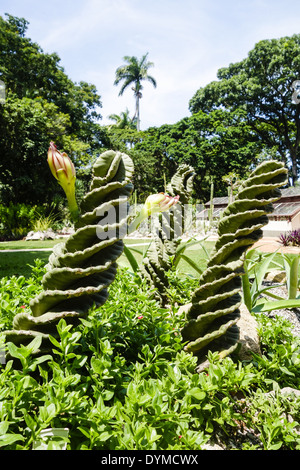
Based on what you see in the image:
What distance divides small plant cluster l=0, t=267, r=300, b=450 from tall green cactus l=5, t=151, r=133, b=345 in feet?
0.28

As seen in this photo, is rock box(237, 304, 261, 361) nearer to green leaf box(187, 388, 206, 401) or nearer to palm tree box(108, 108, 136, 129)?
green leaf box(187, 388, 206, 401)

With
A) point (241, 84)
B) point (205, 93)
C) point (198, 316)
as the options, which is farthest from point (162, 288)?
point (205, 93)

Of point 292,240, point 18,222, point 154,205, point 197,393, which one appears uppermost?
point 18,222

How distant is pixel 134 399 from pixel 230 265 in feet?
1.92

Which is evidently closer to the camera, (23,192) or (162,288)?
(162,288)

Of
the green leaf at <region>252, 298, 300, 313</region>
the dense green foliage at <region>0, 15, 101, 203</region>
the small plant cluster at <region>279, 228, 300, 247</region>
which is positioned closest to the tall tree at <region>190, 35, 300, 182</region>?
the dense green foliage at <region>0, 15, 101, 203</region>

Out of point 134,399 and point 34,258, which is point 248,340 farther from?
point 34,258

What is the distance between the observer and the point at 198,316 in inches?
48.9

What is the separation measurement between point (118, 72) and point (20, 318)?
1368 inches

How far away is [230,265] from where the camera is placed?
1.15 meters

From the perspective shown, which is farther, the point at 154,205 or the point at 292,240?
the point at 292,240

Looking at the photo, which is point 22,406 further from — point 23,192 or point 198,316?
point 23,192

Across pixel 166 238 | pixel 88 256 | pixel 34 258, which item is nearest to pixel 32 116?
pixel 34 258

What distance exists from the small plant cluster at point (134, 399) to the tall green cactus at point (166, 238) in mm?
631
